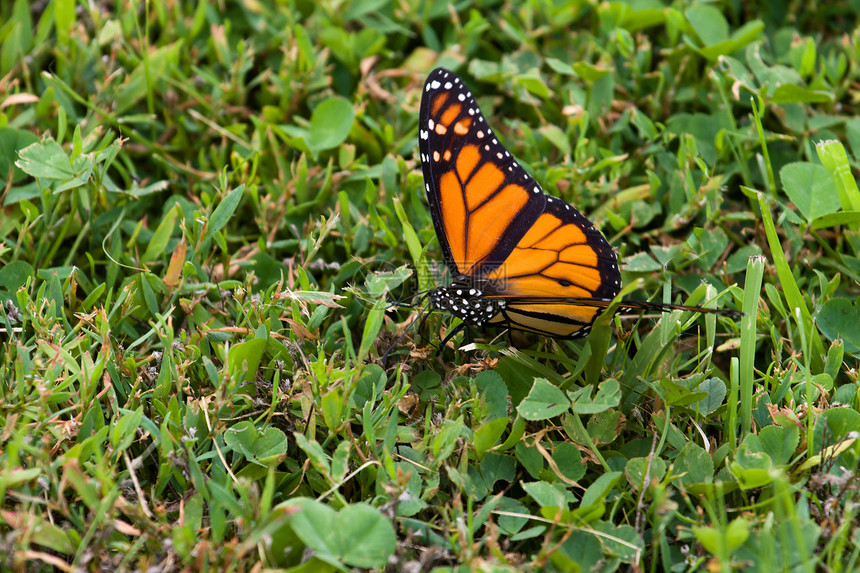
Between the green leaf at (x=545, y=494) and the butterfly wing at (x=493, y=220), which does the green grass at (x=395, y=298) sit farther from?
the butterfly wing at (x=493, y=220)

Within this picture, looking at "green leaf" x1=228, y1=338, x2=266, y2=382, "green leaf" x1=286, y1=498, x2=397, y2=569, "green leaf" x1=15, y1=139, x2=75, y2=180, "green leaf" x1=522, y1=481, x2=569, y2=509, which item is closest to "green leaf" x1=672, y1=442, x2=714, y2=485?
"green leaf" x1=522, y1=481, x2=569, y2=509

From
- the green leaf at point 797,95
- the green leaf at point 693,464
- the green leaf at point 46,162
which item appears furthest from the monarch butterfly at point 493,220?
the green leaf at point 46,162

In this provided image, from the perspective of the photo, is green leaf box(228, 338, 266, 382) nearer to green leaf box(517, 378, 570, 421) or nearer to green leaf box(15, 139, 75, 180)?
green leaf box(517, 378, 570, 421)

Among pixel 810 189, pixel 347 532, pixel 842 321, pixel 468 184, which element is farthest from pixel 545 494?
pixel 810 189

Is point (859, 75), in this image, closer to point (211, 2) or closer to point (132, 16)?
point (211, 2)

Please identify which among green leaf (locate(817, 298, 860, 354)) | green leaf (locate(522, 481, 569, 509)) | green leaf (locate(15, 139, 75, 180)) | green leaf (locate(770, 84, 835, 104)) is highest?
green leaf (locate(770, 84, 835, 104))

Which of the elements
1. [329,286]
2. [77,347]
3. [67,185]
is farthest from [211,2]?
[77,347]
